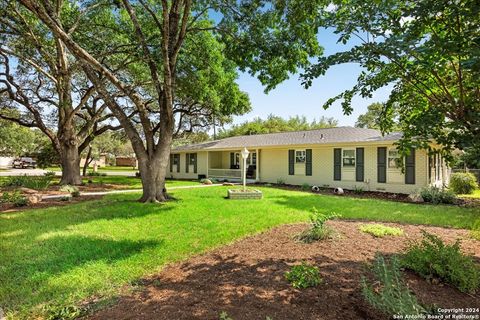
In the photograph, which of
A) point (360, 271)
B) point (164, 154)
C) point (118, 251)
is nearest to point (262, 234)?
point (360, 271)

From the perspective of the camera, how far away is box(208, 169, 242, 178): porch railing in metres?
19.9

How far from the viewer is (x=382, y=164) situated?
13.1 meters

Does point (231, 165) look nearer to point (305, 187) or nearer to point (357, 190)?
point (305, 187)

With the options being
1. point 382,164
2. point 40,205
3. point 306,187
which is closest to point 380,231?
point 382,164

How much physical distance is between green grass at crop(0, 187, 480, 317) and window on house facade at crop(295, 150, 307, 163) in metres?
6.75

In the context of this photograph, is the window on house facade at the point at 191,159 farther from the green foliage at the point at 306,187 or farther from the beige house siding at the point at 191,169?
the green foliage at the point at 306,187

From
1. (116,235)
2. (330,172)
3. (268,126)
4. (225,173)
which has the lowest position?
(116,235)

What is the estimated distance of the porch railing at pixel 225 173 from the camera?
19859 mm

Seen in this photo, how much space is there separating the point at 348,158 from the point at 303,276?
12201 mm

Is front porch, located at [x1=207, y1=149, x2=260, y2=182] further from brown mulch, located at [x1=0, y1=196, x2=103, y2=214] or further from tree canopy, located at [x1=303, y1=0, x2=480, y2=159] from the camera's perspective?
tree canopy, located at [x1=303, y1=0, x2=480, y2=159]

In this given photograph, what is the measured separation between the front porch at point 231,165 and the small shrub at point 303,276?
14.8 m

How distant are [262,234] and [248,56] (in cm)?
507

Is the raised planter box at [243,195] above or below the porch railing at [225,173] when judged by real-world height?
below

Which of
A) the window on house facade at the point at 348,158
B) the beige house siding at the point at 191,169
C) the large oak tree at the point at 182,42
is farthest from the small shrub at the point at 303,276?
the beige house siding at the point at 191,169
